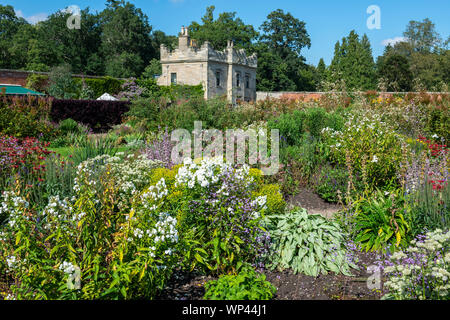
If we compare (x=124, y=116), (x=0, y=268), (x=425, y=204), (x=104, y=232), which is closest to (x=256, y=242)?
(x=104, y=232)

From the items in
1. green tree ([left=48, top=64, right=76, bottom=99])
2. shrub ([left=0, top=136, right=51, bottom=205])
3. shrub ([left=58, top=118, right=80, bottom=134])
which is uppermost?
green tree ([left=48, top=64, right=76, bottom=99])

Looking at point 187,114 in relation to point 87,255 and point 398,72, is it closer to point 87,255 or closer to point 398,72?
point 87,255

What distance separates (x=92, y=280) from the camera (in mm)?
2955

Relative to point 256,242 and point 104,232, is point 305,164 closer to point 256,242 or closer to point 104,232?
point 256,242

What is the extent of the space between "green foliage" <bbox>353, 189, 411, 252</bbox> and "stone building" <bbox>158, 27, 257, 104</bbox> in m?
27.8

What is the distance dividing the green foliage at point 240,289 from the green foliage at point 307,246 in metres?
0.68

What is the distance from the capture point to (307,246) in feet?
13.5

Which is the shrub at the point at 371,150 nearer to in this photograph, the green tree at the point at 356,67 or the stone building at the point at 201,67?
the stone building at the point at 201,67

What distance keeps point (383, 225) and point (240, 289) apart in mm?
2351

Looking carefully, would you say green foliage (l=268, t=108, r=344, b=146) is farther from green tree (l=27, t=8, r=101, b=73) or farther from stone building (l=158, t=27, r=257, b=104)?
green tree (l=27, t=8, r=101, b=73)

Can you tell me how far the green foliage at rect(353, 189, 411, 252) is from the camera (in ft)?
14.4

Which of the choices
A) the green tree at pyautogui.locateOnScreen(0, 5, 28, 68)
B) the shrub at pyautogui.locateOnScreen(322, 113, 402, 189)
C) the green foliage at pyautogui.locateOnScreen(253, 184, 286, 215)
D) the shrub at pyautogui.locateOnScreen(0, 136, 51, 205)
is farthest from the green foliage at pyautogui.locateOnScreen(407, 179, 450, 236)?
the green tree at pyautogui.locateOnScreen(0, 5, 28, 68)

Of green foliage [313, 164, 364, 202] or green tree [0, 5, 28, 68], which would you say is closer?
green foliage [313, 164, 364, 202]
